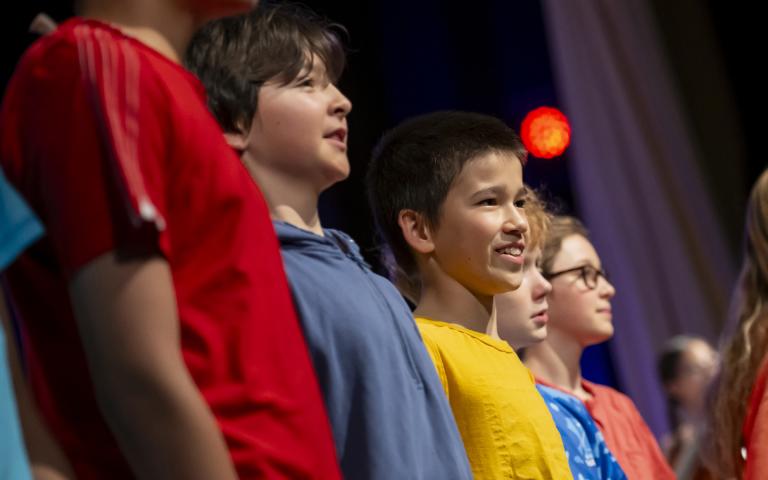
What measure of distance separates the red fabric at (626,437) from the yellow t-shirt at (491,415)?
0.69 meters

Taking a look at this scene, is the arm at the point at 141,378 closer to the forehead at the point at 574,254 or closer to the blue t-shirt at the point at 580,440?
the blue t-shirt at the point at 580,440

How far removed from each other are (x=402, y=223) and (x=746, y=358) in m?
0.97

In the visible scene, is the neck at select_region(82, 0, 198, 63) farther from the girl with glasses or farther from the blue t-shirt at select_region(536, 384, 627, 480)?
the girl with glasses

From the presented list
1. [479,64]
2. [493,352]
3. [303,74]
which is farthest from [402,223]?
[479,64]

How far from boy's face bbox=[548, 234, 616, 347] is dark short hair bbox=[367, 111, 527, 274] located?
788 millimetres

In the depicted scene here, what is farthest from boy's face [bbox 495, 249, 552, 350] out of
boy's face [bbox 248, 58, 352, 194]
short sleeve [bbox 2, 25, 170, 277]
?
short sleeve [bbox 2, 25, 170, 277]

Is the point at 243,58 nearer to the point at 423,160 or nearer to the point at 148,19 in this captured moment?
the point at 148,19

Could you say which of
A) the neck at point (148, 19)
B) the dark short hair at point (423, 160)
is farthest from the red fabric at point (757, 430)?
the neck at point (148, 19)

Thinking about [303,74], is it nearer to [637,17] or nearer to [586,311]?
[586,311]

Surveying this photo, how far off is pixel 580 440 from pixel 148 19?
4.95 feet

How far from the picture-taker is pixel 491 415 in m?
1.88

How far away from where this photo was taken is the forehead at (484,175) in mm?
2031

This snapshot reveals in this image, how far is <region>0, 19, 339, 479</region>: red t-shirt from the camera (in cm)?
96

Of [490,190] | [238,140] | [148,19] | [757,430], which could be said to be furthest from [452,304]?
[148,19]
